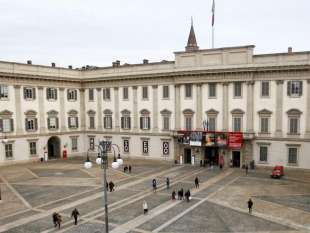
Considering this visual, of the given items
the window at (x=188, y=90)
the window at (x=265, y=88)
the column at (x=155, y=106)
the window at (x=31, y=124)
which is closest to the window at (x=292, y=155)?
the window at (x=265, y=88)

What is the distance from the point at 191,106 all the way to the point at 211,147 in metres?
6.74

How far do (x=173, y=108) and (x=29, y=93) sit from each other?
22572 mm

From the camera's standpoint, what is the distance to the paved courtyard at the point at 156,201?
76.3 ft

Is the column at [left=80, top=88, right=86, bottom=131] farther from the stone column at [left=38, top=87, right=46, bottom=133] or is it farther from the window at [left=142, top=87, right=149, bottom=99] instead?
the window at [left=142, top=87, right=149, bottom=99]

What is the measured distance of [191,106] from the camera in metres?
47.1

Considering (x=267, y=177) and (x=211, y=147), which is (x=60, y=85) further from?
(x=267, y=177)

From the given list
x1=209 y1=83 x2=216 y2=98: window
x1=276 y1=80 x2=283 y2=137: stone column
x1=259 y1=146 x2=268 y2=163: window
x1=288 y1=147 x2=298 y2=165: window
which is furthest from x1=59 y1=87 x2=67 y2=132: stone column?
x1=288 y1=147 x2=298 y2=165: window

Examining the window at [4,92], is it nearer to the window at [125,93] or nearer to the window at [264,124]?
the window at [125,93]

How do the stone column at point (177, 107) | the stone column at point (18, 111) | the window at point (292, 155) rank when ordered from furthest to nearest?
the stone column at point (177, 107), the stone column at point (18, 111), the window at point (292, 155)

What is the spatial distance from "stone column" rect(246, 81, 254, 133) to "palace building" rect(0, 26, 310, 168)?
5.4 inches

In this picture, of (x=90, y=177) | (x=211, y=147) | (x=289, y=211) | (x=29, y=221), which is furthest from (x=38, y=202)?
(x=211, y=147)

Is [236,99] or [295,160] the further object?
[236,99]

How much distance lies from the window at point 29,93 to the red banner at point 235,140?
3069cm

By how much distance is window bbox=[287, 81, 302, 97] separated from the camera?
4019 centimetres
